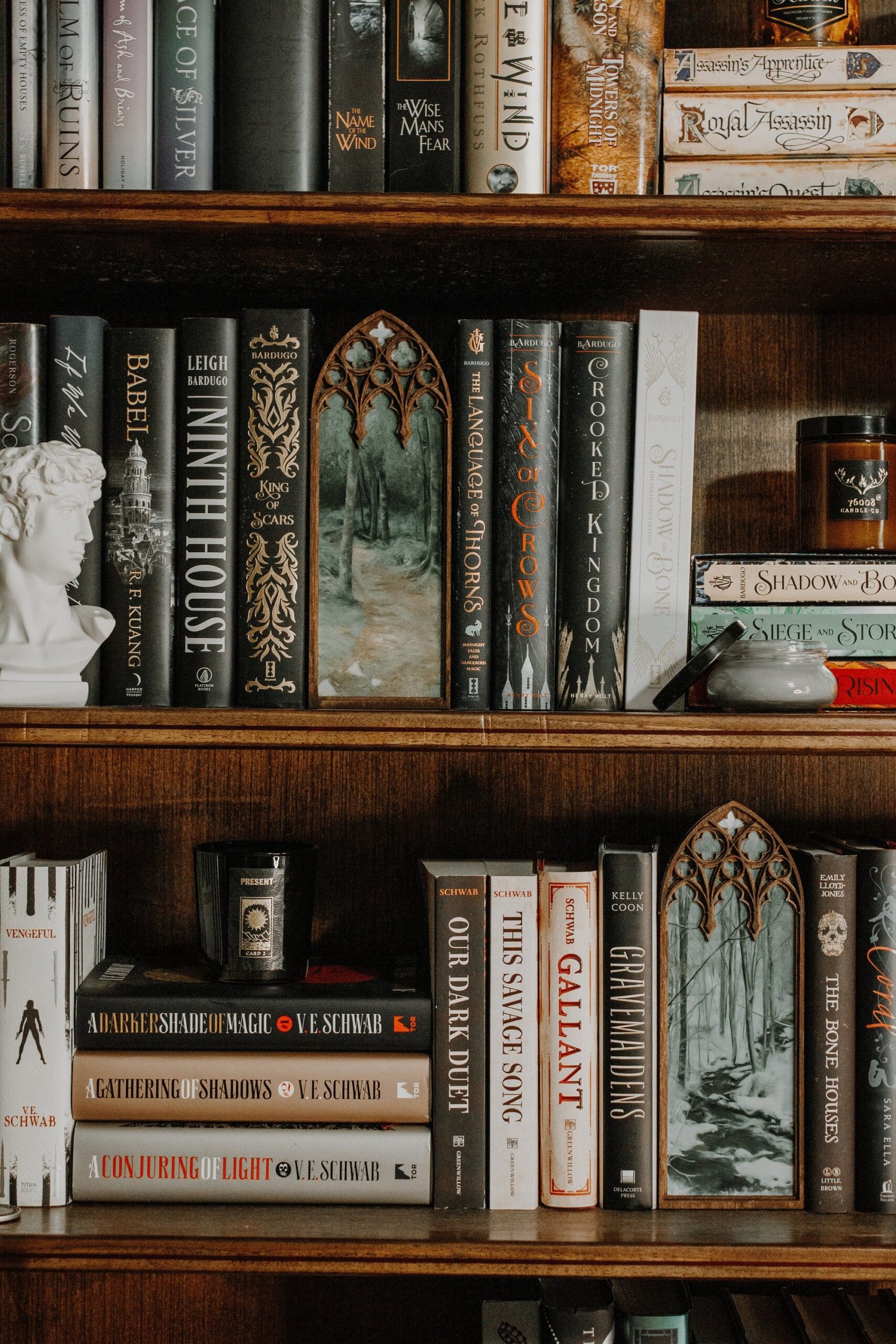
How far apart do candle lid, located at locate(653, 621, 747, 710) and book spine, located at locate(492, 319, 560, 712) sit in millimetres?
80

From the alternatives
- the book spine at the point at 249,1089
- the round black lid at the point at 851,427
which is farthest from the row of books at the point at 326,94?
the book spine at the point at 249,1089

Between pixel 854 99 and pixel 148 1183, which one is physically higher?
pixel 854 99

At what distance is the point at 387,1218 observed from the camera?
747 millimetres

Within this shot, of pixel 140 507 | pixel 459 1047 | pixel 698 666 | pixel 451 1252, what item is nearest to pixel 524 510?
pixel 698 666

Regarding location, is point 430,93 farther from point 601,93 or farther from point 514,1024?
point 514,1024

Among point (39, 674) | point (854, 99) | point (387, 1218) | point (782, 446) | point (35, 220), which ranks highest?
point (854, 99)

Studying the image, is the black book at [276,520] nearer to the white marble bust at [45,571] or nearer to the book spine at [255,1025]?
the white marble bust at [45,571]

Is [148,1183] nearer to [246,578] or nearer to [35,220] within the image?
[246,578]

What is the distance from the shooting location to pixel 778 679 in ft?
2.46

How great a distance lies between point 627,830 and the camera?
0.97m

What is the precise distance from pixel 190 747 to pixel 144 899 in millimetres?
300

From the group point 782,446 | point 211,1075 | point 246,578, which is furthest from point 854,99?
point 211,1075

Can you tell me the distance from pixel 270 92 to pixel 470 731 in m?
0.45

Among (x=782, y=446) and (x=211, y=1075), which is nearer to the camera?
(x=211, y=1075)
